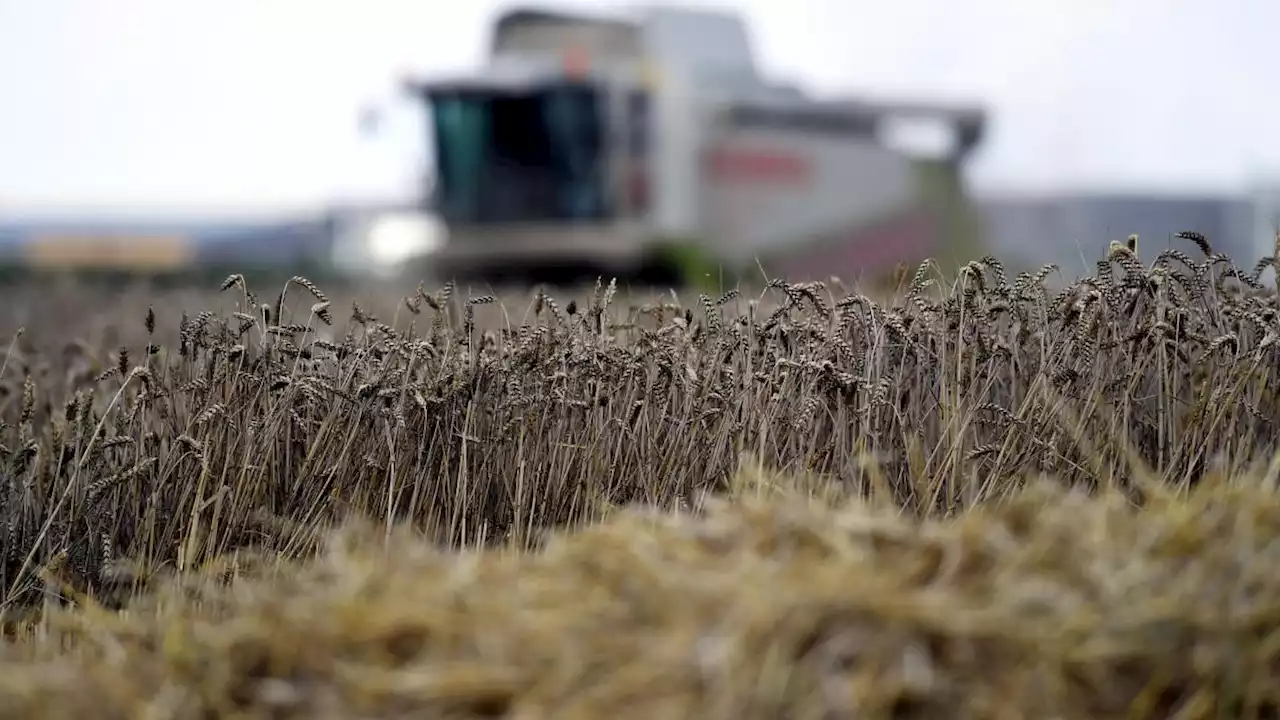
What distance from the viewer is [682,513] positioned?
3541 millimetres

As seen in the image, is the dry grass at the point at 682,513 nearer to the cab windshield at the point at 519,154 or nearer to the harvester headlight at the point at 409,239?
the cab windshield at the point at 519,154

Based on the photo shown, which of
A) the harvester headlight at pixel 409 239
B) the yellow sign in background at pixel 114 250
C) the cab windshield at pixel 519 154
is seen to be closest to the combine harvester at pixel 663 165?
the cab windshield at pixel 519 154

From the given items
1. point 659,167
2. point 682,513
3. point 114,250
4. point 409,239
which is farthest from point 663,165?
point 114,250

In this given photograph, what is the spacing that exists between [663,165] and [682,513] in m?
13.2

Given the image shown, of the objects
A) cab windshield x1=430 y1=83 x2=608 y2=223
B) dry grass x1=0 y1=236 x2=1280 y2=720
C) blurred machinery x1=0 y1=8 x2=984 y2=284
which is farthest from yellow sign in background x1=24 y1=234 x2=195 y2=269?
dry grass x1=0 y1=236 x2=1280 y2=720

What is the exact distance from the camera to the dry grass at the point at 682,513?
2.08 metres

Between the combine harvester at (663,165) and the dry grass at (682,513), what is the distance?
11.4 m

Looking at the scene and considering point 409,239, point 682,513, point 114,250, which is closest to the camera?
point 682,513

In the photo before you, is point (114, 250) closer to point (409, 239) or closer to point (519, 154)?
point (409, 239)

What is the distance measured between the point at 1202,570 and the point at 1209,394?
155 centimetres

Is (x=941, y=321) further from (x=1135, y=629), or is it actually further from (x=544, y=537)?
(x=1135, y=629)

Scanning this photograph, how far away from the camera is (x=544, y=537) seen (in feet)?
12.1

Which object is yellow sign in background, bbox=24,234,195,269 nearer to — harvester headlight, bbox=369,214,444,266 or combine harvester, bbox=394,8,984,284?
harvester headlight, bbox=369,214,444,266

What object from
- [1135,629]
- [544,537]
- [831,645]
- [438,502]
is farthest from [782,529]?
[438,502]
